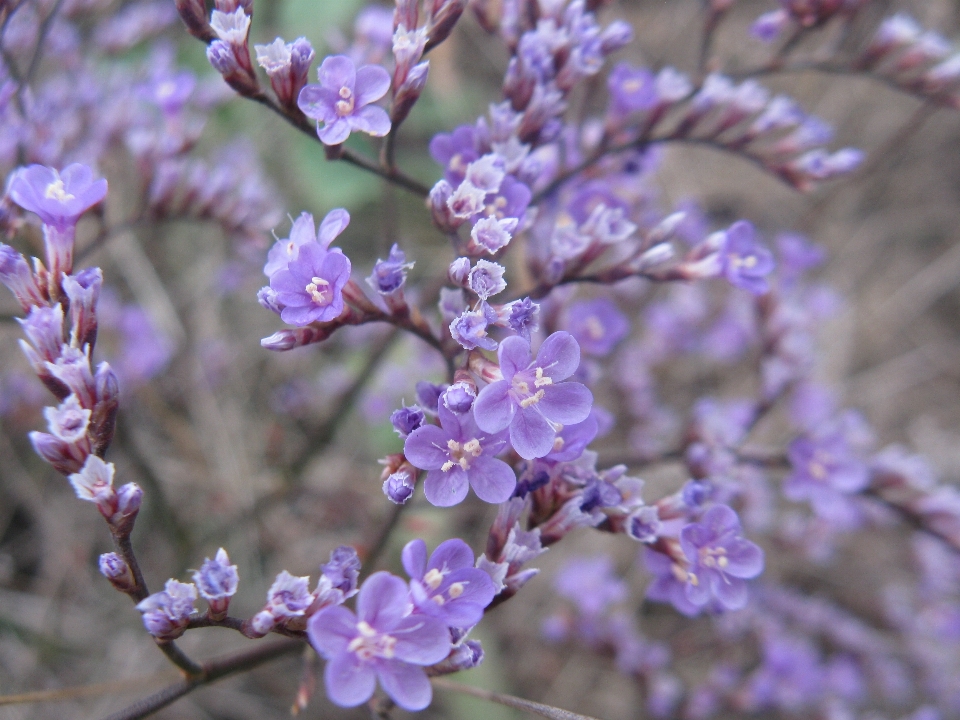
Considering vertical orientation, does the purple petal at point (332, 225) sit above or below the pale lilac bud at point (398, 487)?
above

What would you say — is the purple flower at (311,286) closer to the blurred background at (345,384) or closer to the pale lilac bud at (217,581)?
the pale lilac bud at (217,581)

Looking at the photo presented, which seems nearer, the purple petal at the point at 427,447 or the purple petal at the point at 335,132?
the purple petal at the point at 427,447

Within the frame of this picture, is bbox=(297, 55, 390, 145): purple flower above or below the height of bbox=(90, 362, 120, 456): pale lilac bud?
above

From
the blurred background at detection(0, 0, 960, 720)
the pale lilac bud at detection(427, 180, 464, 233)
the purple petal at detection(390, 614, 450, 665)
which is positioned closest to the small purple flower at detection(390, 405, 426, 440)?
the purple petal at detection(390, 614, 450, 665)

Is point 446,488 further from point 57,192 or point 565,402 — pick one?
point 57,192

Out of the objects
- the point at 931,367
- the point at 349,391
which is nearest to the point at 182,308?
the point at 349,391

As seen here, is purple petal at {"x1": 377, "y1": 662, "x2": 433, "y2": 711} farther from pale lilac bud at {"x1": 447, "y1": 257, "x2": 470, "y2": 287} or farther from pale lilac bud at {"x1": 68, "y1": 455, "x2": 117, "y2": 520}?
pale lilac bud at {"x1": 447, "y1": 257, "x2": 470, "y2": 287}

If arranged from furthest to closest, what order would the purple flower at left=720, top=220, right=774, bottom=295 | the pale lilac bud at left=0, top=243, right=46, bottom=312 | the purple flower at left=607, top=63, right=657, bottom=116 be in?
the purple flower at left=607, top=63, right=657, bottom=116 < the purple flower at left=720, top=220, right=774, bottom=295 < the pale lilac bud at left=0, top=243, right=46, bottom=312

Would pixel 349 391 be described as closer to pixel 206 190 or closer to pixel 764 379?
pixel 206 190

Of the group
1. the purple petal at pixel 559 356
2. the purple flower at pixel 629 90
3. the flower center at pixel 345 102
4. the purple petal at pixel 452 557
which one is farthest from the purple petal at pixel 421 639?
the purple flower at pixel 629 90
